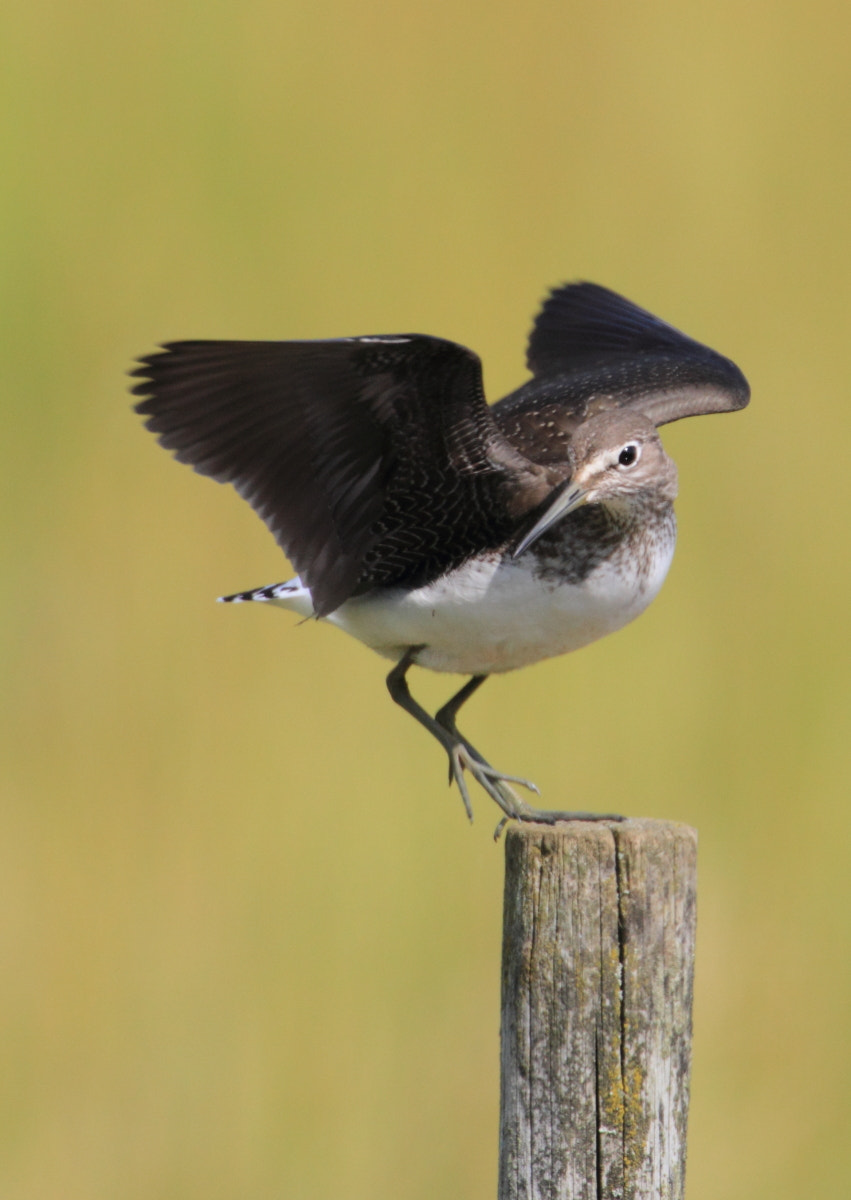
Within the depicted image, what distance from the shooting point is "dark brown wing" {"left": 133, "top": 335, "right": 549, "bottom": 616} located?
165 inches

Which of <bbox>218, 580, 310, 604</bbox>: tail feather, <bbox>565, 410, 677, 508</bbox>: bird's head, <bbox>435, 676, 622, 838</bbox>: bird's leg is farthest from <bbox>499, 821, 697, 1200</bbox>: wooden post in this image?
<bbox>218, 580, 310, 604</bbox>: tail feather

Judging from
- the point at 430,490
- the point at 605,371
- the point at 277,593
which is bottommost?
the point at 277,593

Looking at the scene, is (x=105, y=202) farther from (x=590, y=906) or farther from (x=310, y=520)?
(x=590, y=906)

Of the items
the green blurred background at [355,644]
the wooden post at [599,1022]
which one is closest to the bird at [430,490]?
the wooden post at [599,1022]

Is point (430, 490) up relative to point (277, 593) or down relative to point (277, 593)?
up

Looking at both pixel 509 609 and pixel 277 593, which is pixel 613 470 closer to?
pixel 509 609

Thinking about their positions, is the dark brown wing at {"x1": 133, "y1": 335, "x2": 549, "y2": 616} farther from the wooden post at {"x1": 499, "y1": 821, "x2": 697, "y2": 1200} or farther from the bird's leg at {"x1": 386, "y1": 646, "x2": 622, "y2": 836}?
the wooden post at {"x1": 499, "y1": 821, "x2": 697, "y2": 1200}

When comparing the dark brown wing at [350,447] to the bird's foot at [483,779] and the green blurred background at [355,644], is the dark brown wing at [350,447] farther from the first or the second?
the green blurred background at [355,644]

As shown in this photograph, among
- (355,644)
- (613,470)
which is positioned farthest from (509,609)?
(355,644)

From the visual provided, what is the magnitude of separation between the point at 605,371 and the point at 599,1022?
268cm

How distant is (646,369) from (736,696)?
68.7 inches

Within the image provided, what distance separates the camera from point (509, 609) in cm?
454

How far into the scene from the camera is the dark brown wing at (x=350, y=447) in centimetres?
419

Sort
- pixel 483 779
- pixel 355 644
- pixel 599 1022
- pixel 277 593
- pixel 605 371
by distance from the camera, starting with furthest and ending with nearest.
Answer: pixel 355 644 < pixel 605 371 < pixel 277 593 < pixel 483 779 < pixel 599 1022
